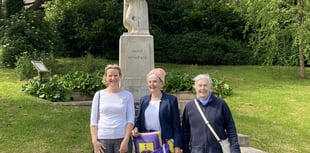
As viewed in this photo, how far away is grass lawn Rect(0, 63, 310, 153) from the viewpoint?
6781mm

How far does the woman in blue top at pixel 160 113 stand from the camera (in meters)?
3.92

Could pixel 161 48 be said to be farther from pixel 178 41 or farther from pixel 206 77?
pixel 206 77

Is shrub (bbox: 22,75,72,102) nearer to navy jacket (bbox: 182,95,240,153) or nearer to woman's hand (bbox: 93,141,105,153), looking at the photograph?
woman's hand (bbox: 93,141,105,153)

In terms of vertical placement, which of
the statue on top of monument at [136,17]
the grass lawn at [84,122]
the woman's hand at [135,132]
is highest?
the statue on top of monument at [136,17]

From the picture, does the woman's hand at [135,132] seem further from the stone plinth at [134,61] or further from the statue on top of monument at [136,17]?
the statue on top of monument at [136,17]

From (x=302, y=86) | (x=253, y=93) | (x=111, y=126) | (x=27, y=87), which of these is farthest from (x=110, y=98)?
(x=302, y=86)

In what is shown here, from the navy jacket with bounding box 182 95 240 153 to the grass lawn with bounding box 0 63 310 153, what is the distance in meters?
3.07

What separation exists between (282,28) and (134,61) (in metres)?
10.9

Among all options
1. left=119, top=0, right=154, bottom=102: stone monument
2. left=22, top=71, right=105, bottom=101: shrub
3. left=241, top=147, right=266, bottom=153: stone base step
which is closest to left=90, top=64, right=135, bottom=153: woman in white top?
left=241, top=147, right=266, bottom=153: stone base step

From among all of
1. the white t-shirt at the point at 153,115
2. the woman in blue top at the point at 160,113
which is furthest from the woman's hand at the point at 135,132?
the white t-shirt at the point at 153,115

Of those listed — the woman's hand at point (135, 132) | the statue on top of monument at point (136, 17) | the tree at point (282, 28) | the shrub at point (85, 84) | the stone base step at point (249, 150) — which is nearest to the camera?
the woman's hand at point (135, 132)

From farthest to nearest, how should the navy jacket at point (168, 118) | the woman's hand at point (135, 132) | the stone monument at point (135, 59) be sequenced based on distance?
the stone monument at point (135, 59)
the woman's hand at point (135, 132)
the navy jacket at point (168, 118)

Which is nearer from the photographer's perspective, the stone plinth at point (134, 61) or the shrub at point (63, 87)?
the stone plinth at point (134, 61)

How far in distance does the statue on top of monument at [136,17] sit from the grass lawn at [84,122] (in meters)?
2.16
